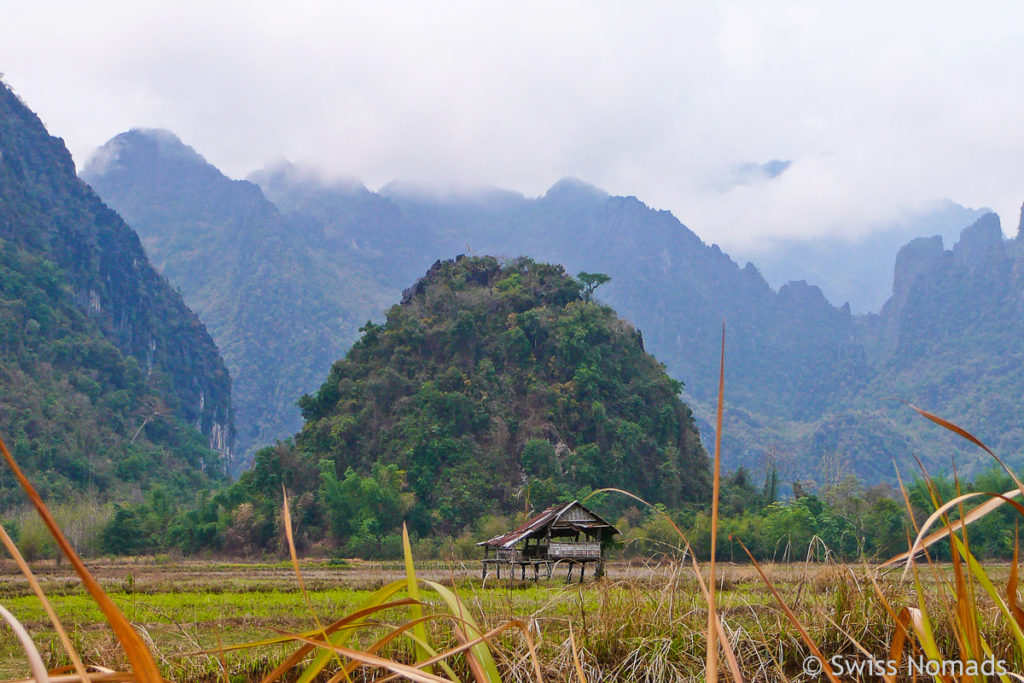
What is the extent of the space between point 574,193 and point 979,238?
65345 millimetres

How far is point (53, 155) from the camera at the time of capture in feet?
201

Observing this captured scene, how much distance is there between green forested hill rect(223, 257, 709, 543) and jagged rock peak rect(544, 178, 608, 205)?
342 ft

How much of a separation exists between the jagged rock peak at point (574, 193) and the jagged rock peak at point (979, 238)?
188 feet

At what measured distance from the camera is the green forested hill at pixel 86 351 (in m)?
40.3

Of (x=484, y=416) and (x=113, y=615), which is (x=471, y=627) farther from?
(x=484, y=416)

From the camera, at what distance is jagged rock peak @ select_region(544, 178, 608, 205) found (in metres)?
141

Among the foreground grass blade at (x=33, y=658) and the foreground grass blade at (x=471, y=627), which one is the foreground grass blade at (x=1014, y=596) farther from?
the foreground grass blade at (x=33, y=658)

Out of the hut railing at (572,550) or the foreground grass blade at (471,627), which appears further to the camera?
the hut railing at (572,550)

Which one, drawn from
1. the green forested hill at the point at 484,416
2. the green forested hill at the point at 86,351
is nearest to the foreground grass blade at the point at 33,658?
the green forested hill at the point at 484,416

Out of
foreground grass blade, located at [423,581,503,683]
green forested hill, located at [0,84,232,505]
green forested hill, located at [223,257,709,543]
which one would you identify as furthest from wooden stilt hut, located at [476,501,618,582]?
green forested hill, located at [0,84,232,505]

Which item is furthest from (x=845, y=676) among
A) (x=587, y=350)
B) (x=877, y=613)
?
(x=587, y=350)

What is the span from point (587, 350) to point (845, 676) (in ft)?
106

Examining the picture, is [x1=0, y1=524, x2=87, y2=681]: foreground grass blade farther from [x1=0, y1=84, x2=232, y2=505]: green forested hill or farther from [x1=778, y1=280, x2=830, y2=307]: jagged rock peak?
[x1=778, y1=280, x2=830, y2=307]: jagged rock peak

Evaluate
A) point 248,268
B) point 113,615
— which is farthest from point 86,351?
point 248,268
